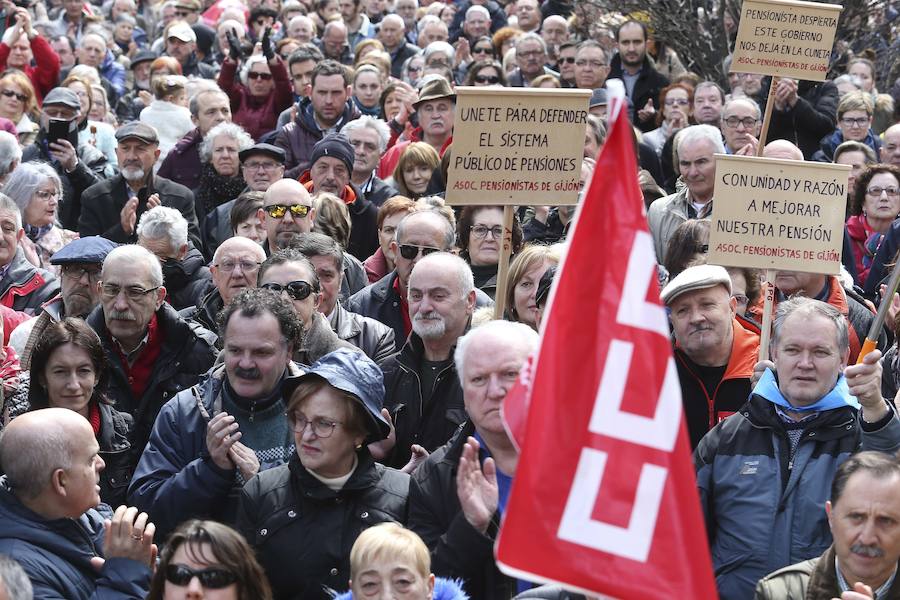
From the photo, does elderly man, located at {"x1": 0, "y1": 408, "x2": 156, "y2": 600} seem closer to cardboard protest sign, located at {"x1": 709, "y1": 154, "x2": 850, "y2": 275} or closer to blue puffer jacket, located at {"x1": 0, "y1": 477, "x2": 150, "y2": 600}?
blue puffer jacket, located at {"x1": 0, "y1": 477, "x2": 150, "y2": 600}

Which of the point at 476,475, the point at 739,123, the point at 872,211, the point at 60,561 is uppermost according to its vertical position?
the point at 739,123

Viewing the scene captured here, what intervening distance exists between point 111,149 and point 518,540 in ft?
34.0

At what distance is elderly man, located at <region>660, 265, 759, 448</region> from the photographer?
6469mm

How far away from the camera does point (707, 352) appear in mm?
6512

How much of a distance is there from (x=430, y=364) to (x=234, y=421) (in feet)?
3.99

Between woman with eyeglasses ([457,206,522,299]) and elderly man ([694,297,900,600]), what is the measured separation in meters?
2.93

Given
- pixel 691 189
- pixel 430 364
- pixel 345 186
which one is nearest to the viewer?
pixel 430 364

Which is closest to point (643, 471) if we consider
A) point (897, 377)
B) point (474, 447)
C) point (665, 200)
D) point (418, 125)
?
point (474, 447)

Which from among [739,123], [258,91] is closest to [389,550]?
[739,123]

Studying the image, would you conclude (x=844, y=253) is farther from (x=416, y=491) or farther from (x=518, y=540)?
(x=518, y=540)

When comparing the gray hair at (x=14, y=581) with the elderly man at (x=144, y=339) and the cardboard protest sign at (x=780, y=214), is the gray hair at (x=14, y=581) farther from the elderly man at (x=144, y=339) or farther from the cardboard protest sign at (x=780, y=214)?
the cardboard protest sign at (x=780, y=214)

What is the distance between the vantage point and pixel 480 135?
22.7 ft

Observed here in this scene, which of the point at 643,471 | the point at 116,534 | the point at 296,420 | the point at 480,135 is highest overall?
the point at 480,135

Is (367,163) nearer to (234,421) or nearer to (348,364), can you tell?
(234,421)
